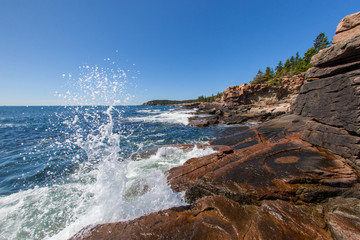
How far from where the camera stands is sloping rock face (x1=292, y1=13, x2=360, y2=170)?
4.61 meters

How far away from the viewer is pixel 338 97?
5137mm

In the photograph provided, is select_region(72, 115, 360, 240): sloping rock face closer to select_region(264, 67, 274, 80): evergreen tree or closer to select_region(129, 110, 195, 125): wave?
select_region(129, 110, 195, 125): wave

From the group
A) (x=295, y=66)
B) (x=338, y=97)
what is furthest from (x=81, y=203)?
(x=295, y=66)

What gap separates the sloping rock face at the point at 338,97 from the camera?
4608mm

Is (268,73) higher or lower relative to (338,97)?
higher

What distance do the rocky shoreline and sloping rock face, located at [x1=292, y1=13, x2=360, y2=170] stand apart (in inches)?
1.0

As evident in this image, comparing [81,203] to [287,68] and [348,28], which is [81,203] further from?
[287,68]

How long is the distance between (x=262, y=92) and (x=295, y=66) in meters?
24.5

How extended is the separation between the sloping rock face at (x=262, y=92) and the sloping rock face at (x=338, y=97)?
149 ft

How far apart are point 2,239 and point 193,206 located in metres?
6.08

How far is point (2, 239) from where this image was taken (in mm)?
3953

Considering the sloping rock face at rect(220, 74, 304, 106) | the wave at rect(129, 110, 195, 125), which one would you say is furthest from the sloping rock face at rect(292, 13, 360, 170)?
the sloping rock face at rect(220, 74, 304, 106)

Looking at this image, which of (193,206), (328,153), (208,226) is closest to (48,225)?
(193,206)

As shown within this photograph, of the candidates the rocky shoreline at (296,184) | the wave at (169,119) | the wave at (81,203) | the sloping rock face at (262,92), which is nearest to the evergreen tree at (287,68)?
the sloping rock face at (262,92)
